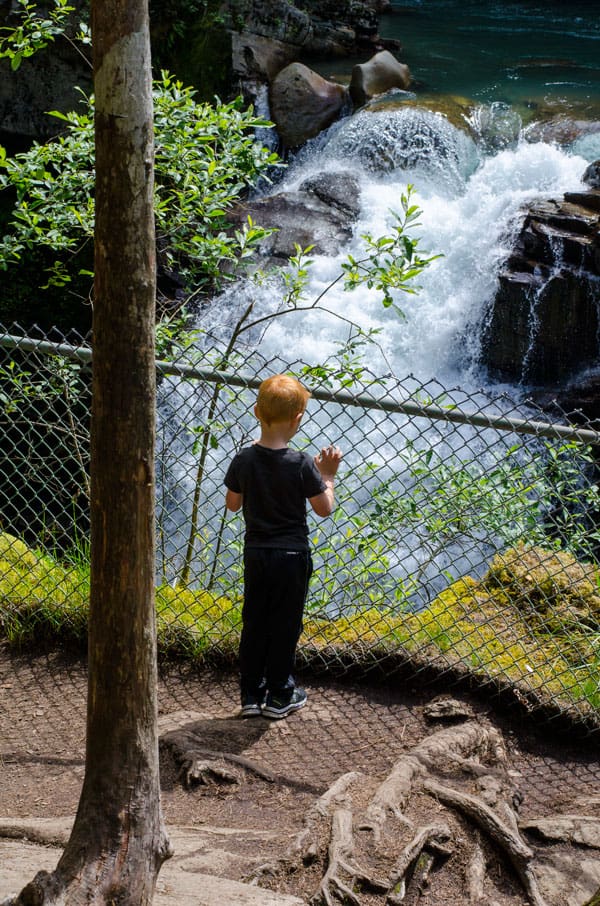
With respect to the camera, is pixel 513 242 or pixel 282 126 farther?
pixel 282 126

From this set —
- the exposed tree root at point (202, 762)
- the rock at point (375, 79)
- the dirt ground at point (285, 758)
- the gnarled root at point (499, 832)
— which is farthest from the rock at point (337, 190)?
the gnarled root at point (499, 832)

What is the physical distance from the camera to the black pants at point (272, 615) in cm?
356

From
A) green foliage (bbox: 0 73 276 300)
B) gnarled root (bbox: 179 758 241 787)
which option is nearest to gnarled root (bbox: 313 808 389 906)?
gnarled root (bbox: 179 758 241 787)

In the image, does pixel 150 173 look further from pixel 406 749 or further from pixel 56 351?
Result: pixel 406 749

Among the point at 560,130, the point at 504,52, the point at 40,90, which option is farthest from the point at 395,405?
the point at 504,52

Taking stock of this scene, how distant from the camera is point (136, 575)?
7.88ft

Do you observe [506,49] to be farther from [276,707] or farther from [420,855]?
[420,855]

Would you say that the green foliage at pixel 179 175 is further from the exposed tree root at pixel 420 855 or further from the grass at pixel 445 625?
the exposed tree root at pixel 420 855

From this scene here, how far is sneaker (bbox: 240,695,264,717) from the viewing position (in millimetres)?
3771

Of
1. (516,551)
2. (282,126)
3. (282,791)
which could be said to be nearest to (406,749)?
(282,791)

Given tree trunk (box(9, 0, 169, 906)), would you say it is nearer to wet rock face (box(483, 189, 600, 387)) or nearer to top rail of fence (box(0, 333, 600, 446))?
top rail of fence (box(0, 333, 600, 446))

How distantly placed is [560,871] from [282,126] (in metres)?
12.5

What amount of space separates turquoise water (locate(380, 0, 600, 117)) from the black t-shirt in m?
11.3

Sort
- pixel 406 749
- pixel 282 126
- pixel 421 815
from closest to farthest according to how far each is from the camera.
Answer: pixel 421 815
pixel 406 749
pixel 282 126
